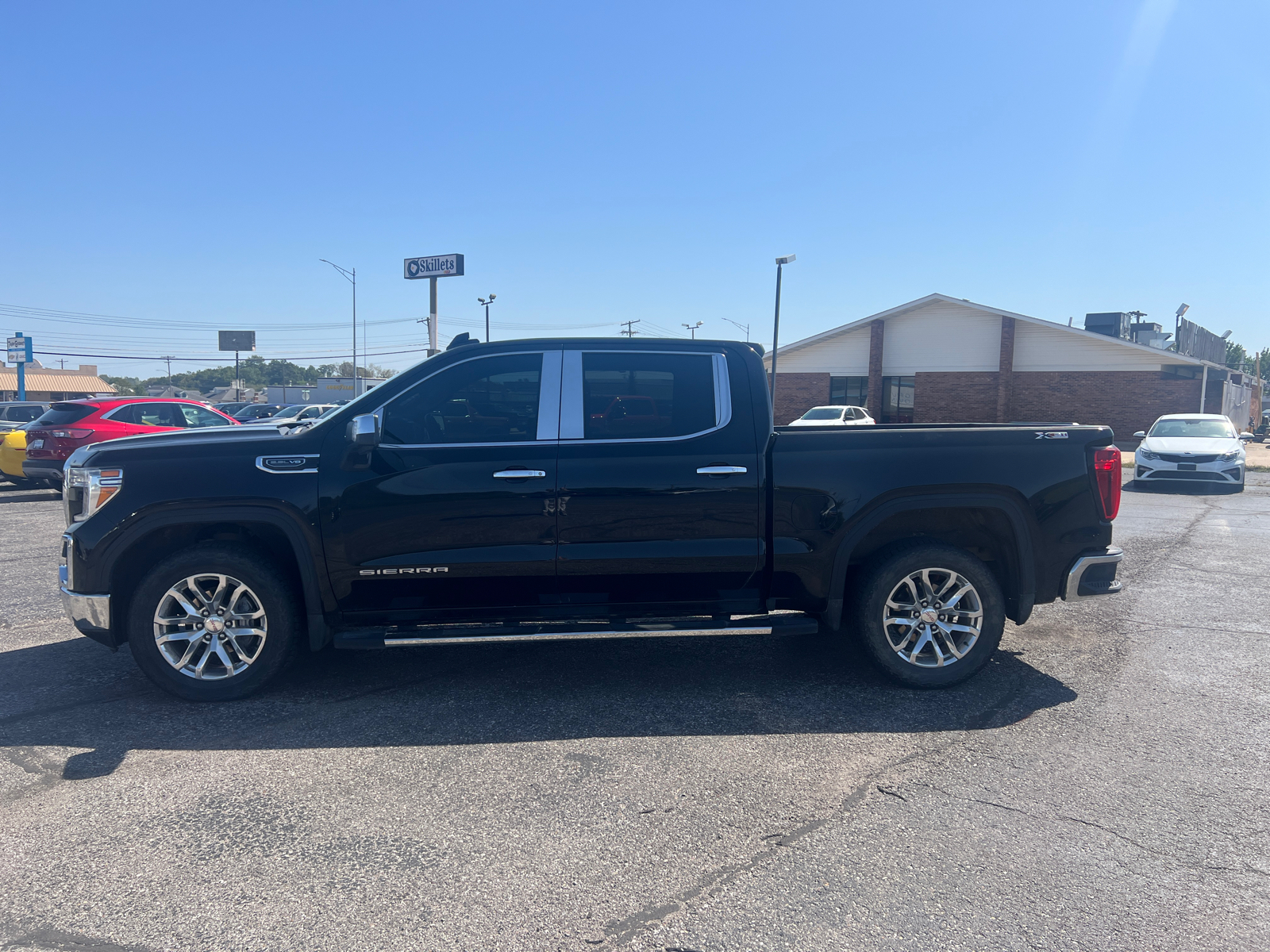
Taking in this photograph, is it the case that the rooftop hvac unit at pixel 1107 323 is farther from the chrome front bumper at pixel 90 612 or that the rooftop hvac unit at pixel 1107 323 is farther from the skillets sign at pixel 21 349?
the skillets sign at pixel 21 349

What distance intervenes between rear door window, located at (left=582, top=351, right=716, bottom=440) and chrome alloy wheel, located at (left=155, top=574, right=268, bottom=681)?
208 centimetres

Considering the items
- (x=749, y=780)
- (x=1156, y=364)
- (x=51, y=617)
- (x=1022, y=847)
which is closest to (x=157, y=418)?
(x=51, y=617)

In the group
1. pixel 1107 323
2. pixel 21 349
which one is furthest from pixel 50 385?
pixel 1107 323

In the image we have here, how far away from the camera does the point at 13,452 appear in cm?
1484

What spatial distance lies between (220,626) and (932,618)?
395 centimetres

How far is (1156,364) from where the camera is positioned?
3344 cm

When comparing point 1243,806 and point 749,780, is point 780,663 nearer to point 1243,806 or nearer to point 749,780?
point 749,780

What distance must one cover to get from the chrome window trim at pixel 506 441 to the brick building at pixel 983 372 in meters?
29.8

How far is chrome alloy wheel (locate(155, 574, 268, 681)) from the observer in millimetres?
4609

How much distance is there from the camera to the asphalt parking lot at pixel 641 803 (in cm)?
277

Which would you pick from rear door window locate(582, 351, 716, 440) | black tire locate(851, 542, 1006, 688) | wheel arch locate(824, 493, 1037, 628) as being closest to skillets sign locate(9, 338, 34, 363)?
rear door window locate(582, 351, 716, 440)

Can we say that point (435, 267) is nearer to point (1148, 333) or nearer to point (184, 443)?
point (184, 443)

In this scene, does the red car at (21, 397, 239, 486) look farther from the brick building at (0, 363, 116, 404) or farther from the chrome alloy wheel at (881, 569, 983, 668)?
the brick building at (0, 363, 116, 404)

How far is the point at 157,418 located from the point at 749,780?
14.1 meters
